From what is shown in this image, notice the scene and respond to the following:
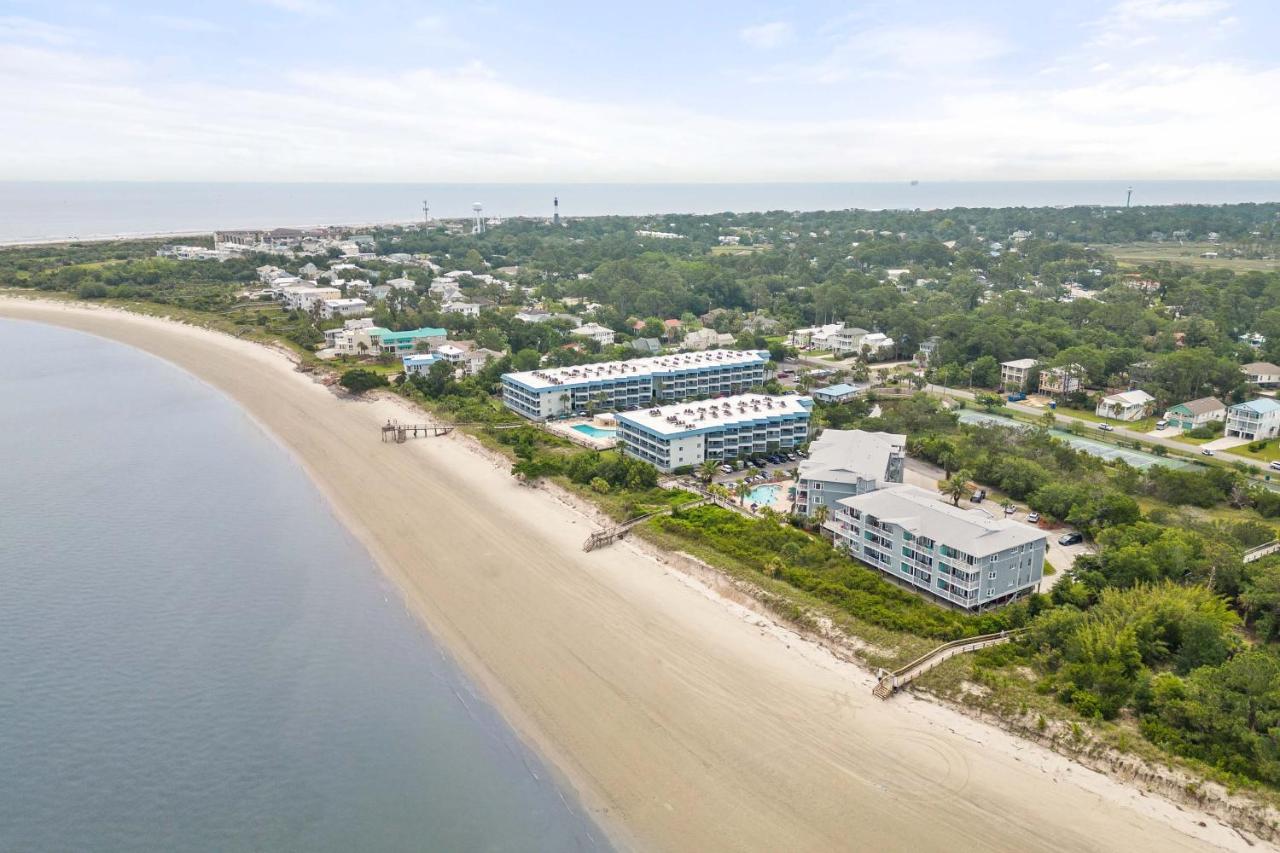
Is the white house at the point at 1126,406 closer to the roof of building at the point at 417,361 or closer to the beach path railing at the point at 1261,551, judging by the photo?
the beach path railing at the point at 1261,551

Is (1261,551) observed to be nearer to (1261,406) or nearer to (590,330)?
(1261,406)

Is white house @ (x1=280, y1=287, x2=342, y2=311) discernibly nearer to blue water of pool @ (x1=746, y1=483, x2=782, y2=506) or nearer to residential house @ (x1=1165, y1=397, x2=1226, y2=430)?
blue water of pool @ (x1=746, y1=483, x2=782, y2=506)

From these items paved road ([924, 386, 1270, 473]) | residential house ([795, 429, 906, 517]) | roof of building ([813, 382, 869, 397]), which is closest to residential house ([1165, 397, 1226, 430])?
paved road ([924, 386, 1270, 473])

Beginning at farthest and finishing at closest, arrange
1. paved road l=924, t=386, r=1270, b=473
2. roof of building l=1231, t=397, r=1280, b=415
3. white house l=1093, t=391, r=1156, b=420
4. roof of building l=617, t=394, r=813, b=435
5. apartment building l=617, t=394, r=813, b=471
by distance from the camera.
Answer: white house l=1093, t=391, r=1156, b=420 → roof of building l=1231, t=397, r=1280, b=415 → paved road l=924, t=386, r=1270, b=473 → roof of building l=617, t=394, r=813, b=435 → apartment building l=617, t=394, r=813, b=471

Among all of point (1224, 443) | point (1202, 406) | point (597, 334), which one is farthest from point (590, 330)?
point (1224, 443)

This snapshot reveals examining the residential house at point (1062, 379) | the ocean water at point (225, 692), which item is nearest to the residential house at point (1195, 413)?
the residential house at point (1062, 379)

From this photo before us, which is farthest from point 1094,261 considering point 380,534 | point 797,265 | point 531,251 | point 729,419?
point 380,534
